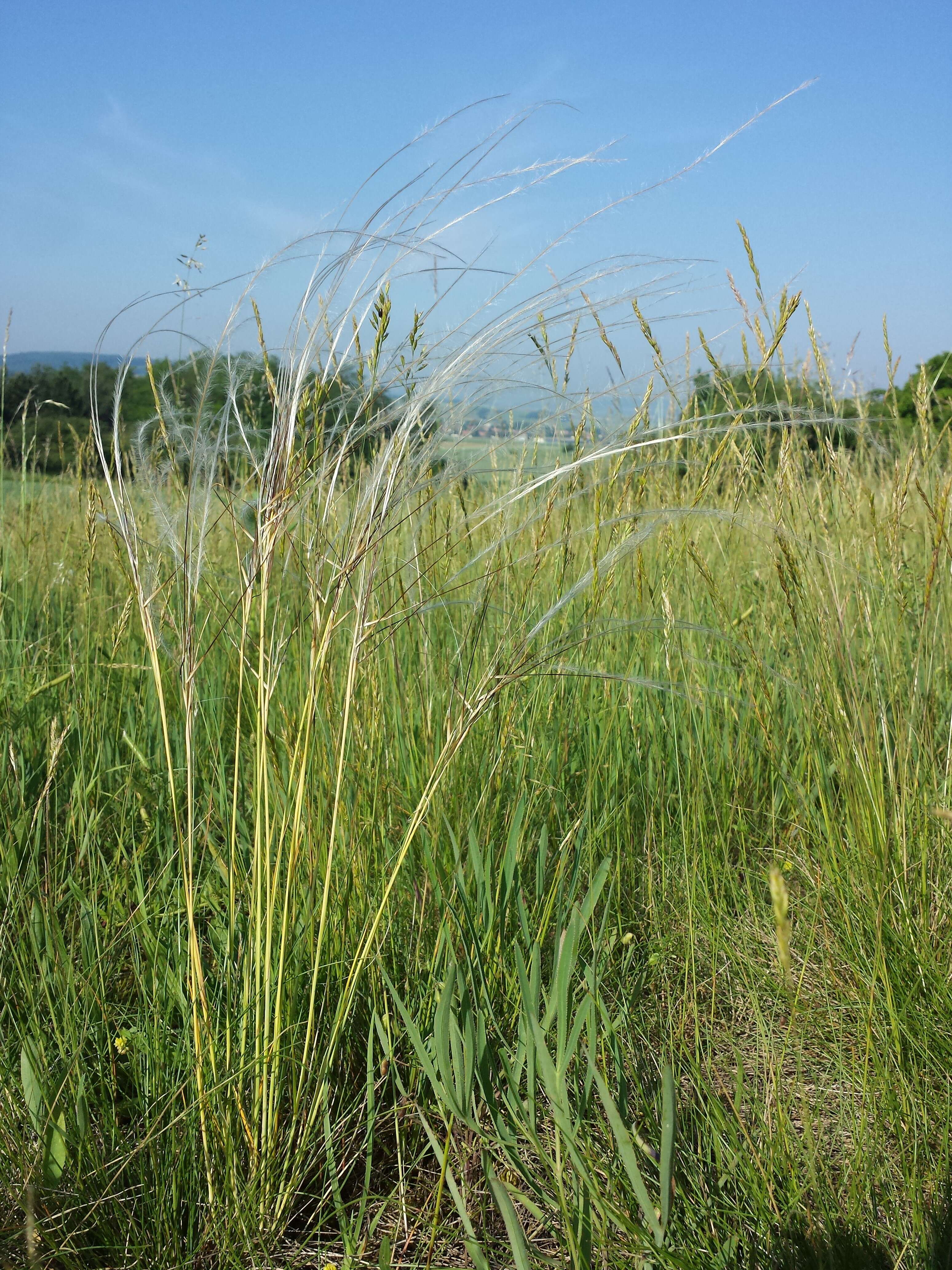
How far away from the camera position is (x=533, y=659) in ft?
4.19

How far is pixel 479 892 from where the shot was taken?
4.27 feet

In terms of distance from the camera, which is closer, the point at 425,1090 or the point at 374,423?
the point at 374,423

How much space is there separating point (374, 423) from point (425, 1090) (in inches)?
39.7

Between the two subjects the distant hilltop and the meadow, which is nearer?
the meadow

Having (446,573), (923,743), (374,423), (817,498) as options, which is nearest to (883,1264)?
(923,743)

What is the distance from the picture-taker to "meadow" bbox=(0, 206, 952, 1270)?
1.01 metres

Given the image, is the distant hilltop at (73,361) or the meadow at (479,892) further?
the distant hilltop at (73,361)

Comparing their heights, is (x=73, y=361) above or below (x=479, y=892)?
above

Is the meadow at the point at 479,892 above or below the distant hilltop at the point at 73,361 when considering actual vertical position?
below

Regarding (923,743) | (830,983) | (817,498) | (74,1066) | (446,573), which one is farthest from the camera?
(817,498)

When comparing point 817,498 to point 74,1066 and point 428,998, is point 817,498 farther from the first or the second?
point 74,1066

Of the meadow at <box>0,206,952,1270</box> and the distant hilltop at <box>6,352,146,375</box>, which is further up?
the distant hilltop at <box>6,352,146,375</box>

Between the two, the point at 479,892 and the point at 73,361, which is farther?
the point at 73,361

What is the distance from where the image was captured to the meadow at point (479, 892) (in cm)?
101
